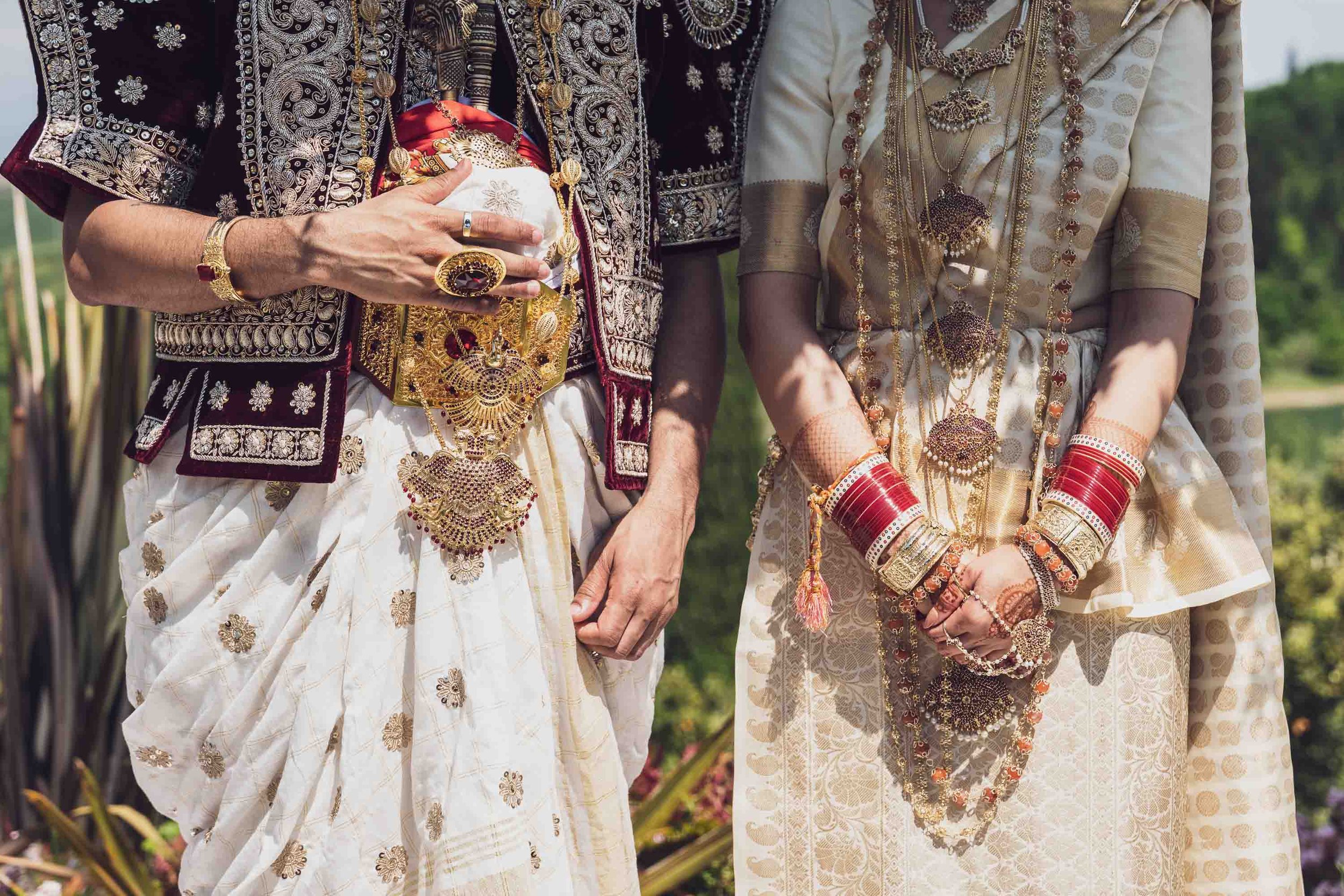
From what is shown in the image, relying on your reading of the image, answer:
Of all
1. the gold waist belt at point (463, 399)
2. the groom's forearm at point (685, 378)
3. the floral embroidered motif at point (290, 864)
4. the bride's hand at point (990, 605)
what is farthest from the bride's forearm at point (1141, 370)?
the floral embroidered motif at point (290, 864)

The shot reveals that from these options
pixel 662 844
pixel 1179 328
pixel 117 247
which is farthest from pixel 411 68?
pixel 662 844

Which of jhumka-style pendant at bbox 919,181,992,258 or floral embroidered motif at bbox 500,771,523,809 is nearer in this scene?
floral embroidered motif at bbox 500,771,523,809

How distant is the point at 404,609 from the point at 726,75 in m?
1.12

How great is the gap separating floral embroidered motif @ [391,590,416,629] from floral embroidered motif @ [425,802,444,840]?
270mm

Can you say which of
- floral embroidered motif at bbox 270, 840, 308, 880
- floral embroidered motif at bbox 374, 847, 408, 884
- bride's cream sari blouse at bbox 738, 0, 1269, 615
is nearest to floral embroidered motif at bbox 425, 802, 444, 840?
floral embroidered motif at bbox 374, 847, 408, 884

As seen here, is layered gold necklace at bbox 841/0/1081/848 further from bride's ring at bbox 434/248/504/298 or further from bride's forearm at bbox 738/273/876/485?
bride's ring at bbox 434/248/504/298

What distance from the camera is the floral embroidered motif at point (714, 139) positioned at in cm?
227

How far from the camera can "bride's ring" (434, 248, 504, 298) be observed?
1798mm

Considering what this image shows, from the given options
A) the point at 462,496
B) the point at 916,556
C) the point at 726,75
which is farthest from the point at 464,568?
the point at 726,75

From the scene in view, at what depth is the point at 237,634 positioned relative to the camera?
74.5 inches

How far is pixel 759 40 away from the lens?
2.33m

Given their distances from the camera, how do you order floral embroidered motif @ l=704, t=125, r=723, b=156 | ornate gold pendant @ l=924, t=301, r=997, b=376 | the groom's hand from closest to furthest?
the groom's hand
ornate gold pendant @ l=924, t=301, r=997, b=376
floral embroidered motif @ l=704, t=125, r=723, b=156

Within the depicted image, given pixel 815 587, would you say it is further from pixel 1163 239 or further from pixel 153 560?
pixel 153 560

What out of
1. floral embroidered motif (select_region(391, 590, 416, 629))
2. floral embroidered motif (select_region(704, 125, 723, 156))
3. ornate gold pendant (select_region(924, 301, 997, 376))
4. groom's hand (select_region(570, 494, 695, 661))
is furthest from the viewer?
floral embroidered motif (select_region(704, 125, 723, 156))
